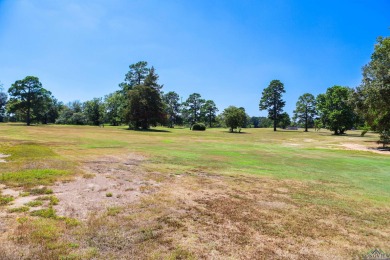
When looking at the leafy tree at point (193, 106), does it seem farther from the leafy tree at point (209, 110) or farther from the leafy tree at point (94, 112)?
the leafy tree at point (94, 112)

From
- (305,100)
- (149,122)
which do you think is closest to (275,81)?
(305,100)

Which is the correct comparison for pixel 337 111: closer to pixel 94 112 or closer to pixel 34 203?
pixel 34 203

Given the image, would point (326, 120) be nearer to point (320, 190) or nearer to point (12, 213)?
point (320, 190)

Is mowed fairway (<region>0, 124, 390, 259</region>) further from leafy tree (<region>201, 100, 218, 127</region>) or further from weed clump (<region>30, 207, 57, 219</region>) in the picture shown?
leafy tree (<region>201, 100, 218, 127</region>)

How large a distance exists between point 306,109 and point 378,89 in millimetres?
50985

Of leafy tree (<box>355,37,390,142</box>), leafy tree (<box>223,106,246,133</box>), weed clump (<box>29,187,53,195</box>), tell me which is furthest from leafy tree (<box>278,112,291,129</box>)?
weed clump (<box>29,187,53,195</box>)

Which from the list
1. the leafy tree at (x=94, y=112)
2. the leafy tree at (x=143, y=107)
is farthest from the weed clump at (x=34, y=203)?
the leafy tree at (x=94, y=112)

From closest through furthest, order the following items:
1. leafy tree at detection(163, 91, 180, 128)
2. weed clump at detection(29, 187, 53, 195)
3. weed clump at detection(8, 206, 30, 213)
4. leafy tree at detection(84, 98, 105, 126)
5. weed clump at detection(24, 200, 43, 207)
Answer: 1. weed clump at detection(8, 206, 30, 213)
2. weed clump at detection(24, 200, 43, 207)
3. weed clump at detection(29, 187, 53, 195)
4. leafy tree at detection(84, 98, 105, 126)
5. leafy tree at detection(163, 91, 180, 128)

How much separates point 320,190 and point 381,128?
30.5 meters

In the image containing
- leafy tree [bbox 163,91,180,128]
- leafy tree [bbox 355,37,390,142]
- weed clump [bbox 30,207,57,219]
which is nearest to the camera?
weed clump [bbox 30,207,57,219]

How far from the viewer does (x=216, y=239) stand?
15.1 ft

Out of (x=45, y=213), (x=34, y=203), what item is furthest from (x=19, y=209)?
(x=45, y=213)

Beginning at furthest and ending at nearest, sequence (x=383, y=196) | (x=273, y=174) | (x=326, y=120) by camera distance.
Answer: (x=326, y=120), (x=273, y=174), (x=383, y=196)

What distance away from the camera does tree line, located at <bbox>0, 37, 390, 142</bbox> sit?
89.9ft
